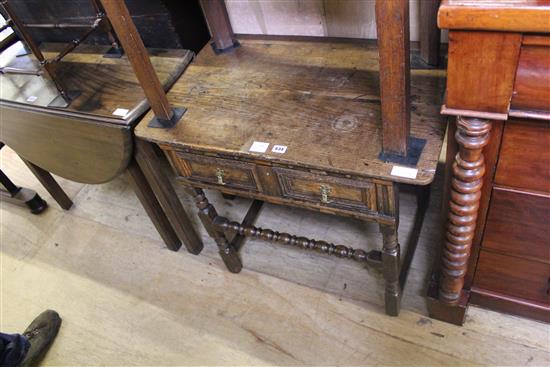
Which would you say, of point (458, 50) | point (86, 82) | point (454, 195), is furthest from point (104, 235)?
point (458, 50)

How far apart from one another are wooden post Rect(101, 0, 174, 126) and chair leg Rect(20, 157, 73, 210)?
1024 mm

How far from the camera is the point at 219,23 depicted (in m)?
1.51

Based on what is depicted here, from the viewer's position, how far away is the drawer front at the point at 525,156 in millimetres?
941

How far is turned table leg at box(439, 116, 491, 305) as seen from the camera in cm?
94

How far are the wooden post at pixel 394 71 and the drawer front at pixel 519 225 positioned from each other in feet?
0.89

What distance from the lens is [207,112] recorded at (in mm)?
1361

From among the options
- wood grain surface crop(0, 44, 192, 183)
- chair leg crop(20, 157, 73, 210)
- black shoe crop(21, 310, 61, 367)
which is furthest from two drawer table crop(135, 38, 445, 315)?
chair leg crop(20, 157, 73, 210)

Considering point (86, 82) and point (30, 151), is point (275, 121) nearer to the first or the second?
point (86, 82)

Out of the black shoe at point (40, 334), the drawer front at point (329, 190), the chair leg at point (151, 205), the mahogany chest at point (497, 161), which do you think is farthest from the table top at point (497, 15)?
the black shoe at point (40, 334)

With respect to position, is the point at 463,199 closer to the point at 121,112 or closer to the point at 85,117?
the point at 121,112

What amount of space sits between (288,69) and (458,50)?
67 cm

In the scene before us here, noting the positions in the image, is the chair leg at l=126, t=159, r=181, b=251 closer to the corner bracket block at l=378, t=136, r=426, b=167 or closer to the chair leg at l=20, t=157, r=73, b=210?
the chair leg at l=20, t=157, r=73, b=210

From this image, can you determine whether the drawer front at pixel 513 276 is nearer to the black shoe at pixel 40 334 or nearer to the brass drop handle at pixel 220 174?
the brass drop handle at pixel 220 174

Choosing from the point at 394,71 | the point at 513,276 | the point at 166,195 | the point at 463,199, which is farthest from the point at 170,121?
the point at 513,276
